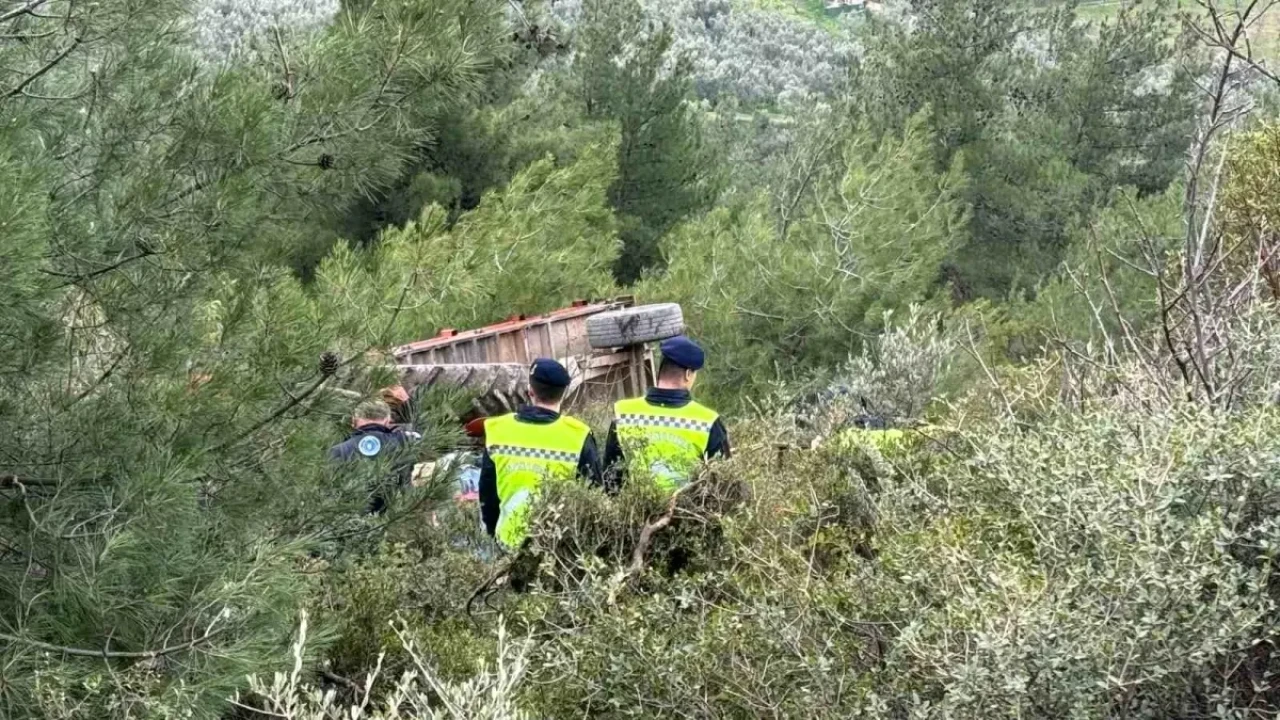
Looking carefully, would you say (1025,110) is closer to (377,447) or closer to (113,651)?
(377,447)

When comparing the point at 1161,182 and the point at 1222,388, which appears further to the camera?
the point at 1161,182

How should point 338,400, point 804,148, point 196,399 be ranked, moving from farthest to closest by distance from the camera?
1. point 804,148
2. point 338,400
3. point 196,399

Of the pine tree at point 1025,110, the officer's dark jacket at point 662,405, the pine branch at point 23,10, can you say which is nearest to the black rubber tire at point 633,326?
the officer's dark jacket at point 662,405

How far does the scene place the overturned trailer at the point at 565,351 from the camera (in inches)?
449

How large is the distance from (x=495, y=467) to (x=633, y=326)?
6698 mm

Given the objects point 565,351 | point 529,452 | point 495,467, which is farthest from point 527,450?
point 565,351

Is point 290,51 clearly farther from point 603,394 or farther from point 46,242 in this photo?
point 603,394

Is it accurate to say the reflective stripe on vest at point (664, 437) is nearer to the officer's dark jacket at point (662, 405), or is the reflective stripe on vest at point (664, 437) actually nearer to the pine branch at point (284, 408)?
the officer's dark jacket at point (662, 405)

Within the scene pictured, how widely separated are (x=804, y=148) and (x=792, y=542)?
67.4 feet

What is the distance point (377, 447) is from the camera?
4996 mm

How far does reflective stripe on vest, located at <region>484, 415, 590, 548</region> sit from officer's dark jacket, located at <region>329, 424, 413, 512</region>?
41 centimetres

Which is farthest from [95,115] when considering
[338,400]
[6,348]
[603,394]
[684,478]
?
[603,394]

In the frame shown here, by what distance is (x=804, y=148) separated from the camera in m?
23.8

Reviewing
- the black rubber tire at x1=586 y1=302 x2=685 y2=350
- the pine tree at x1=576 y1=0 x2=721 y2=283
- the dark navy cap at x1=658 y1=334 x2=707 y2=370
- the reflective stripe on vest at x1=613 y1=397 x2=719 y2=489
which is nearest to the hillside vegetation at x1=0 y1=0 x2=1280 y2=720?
the reflective stripe on vest at x1=613 y1=397 x2=719 y2=489
